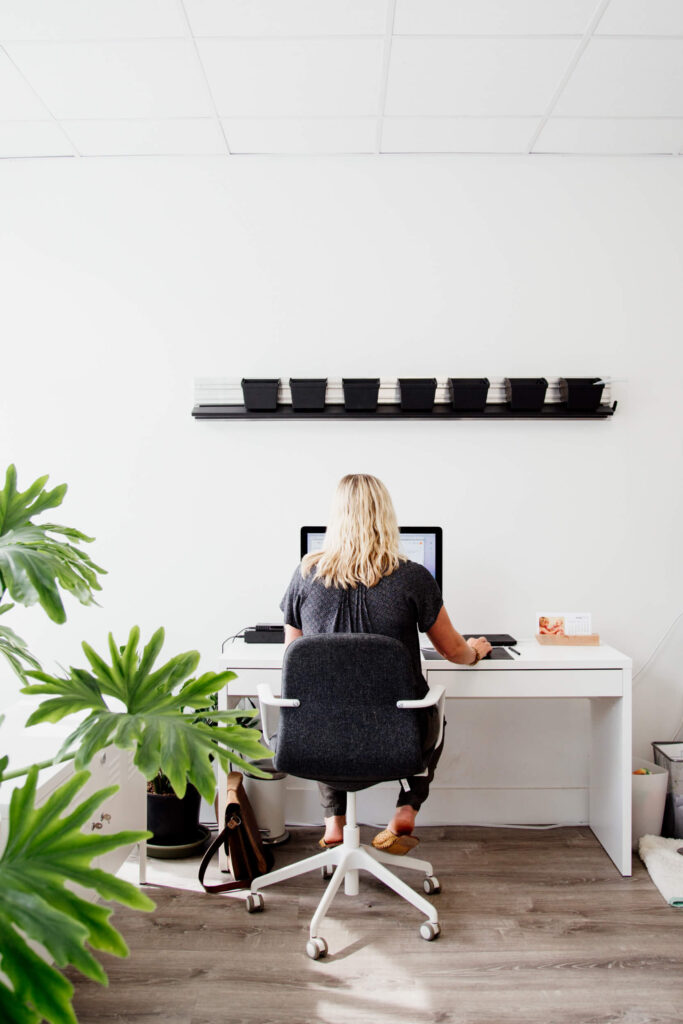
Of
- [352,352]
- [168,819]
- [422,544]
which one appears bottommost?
[168,819]

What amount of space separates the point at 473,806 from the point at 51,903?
2342 mm

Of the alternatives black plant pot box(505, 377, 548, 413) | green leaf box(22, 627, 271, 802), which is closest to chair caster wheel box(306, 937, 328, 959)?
green leaf box(22, 627, 271, 802)

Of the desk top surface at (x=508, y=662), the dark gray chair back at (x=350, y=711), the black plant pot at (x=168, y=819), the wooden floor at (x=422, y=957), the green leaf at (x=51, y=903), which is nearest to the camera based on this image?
the green leaf at (x=51, y=903)

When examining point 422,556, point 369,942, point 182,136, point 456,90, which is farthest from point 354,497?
point 182,136

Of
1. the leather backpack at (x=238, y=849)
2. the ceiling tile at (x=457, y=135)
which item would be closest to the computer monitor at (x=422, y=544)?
the leather backpack at (x=238, y=849)

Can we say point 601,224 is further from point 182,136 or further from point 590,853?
point 590,853

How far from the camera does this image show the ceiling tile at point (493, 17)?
2.23 meters

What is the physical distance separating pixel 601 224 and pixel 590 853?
2345 mm

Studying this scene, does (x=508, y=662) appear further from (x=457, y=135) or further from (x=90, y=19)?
(x=90, y=19)

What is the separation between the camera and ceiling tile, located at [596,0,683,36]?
2234 millimetres

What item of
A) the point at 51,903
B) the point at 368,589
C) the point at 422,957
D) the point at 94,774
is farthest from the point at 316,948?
the point at 51,903

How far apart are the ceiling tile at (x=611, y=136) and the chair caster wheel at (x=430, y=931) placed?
2664mm

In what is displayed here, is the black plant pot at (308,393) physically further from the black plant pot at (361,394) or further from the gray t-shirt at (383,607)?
the gray t-shirt at (383,607)

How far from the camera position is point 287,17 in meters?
2.29
